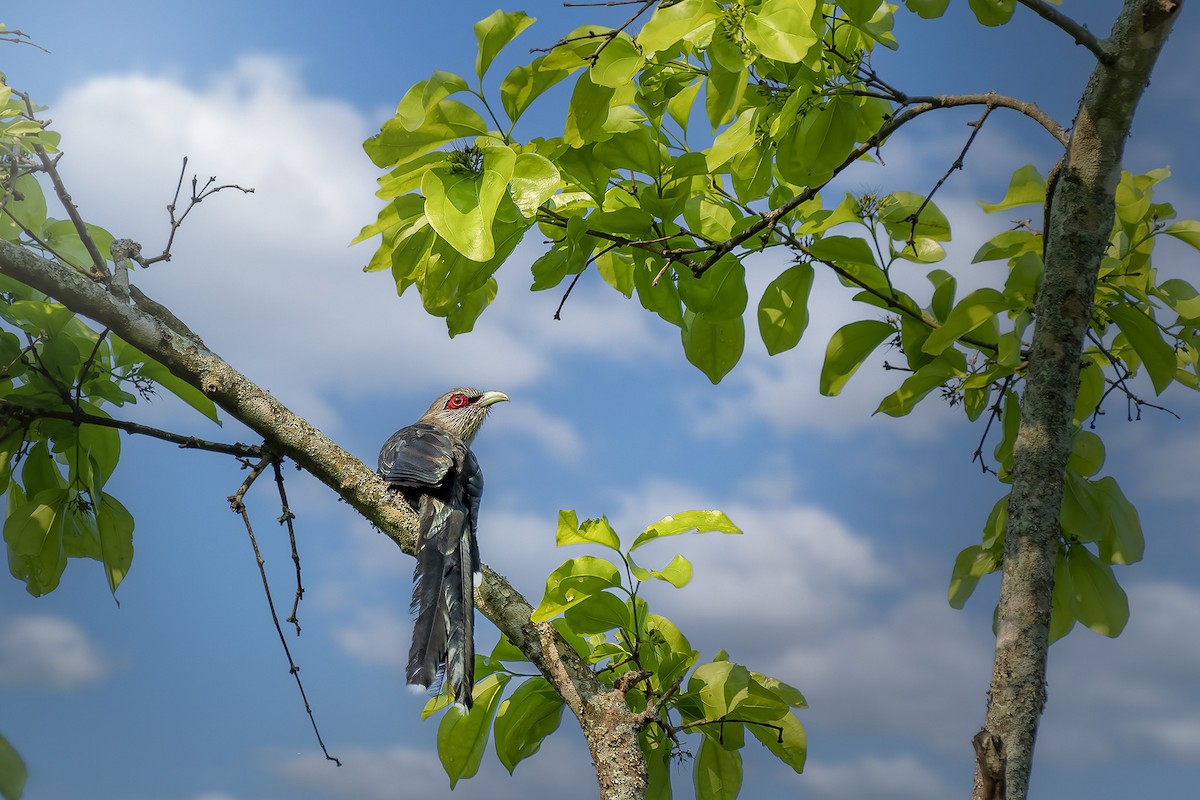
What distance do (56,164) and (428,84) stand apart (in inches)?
65.9

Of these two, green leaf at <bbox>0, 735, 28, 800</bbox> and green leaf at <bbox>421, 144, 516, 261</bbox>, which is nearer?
green leaf at <bbox>0, 735, 28, 800</bbox>

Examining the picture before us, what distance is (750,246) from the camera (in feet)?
10.1

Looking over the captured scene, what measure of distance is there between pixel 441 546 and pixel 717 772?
4.01 feet

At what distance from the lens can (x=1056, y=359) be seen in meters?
2.86

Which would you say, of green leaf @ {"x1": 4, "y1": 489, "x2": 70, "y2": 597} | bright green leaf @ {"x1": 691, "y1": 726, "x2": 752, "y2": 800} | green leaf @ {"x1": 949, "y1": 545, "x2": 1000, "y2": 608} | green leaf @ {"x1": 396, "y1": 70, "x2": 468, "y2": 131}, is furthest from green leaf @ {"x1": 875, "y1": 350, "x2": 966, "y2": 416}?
green leaf @ {"x1": 4, "y1": 489, "x2": 70, "y2": 597}

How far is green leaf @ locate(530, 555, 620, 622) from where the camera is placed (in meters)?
3.02

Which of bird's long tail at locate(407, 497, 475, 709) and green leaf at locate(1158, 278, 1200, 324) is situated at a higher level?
green leaf at locate(1158, 278, 1200, 324)

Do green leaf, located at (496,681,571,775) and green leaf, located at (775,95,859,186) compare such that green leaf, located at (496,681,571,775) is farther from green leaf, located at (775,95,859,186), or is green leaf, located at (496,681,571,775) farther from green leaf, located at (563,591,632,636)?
green leaf, located at (775,95,859,186)

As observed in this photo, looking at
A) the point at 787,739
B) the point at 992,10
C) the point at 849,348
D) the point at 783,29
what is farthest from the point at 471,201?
the point at 787,739

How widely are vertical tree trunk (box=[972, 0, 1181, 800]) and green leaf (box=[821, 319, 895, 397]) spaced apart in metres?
0.57

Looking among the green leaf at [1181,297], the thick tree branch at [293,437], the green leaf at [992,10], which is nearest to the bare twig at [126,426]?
the thick tree branch at [293,437]

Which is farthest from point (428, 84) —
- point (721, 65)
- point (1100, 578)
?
point (1100, 578)

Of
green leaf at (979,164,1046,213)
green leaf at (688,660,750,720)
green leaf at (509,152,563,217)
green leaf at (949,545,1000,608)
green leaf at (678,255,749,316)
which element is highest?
green leaf at (979,164,1046,213)

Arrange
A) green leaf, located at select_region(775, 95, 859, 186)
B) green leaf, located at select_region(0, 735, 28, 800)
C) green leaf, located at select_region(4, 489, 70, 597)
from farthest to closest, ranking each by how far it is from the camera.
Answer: green leaf, located at select_region(4, 489, 70, 597), green leaf, located at select_region(775, 95, 859, 186), green leaf, located at select_region(0, 735, 28, 800)
